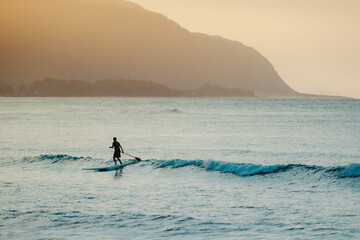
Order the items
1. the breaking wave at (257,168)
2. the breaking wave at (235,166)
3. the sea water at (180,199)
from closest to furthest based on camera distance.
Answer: the sea water at (180,199) → the breaking wave at (257,168) → the breaking wave at (235,166)

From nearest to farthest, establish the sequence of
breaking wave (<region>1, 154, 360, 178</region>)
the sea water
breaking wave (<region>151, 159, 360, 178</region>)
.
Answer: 1. the sea water
2. breaking wave (<region>151, 159, 360, 178</region>)
3. breaking wave (<region>1, 154, 360, 178</region>)

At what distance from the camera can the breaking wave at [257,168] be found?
2630cm

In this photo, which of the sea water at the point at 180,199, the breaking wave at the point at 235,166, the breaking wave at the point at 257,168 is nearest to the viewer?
the sea water at the point at 180,199

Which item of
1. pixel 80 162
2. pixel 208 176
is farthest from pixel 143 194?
pixel 80 162

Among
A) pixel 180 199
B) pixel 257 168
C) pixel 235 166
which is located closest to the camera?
pixel 180 199

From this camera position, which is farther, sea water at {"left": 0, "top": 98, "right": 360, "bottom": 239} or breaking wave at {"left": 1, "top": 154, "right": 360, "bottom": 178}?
breaking wave at {"left": 1, "top": 154, "right": 360, "bottom": 178}

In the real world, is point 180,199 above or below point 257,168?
below

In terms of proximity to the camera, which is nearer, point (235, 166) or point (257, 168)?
point (257, 168)

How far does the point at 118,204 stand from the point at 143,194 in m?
2.34

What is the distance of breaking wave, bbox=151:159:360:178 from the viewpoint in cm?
2630

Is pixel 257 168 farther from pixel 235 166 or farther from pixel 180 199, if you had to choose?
pixel 180 199

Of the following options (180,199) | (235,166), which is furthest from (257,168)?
(180,199)

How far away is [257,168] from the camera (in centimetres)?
2805

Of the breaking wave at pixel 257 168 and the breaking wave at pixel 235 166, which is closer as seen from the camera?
the breaking wave at pixel 257 168
